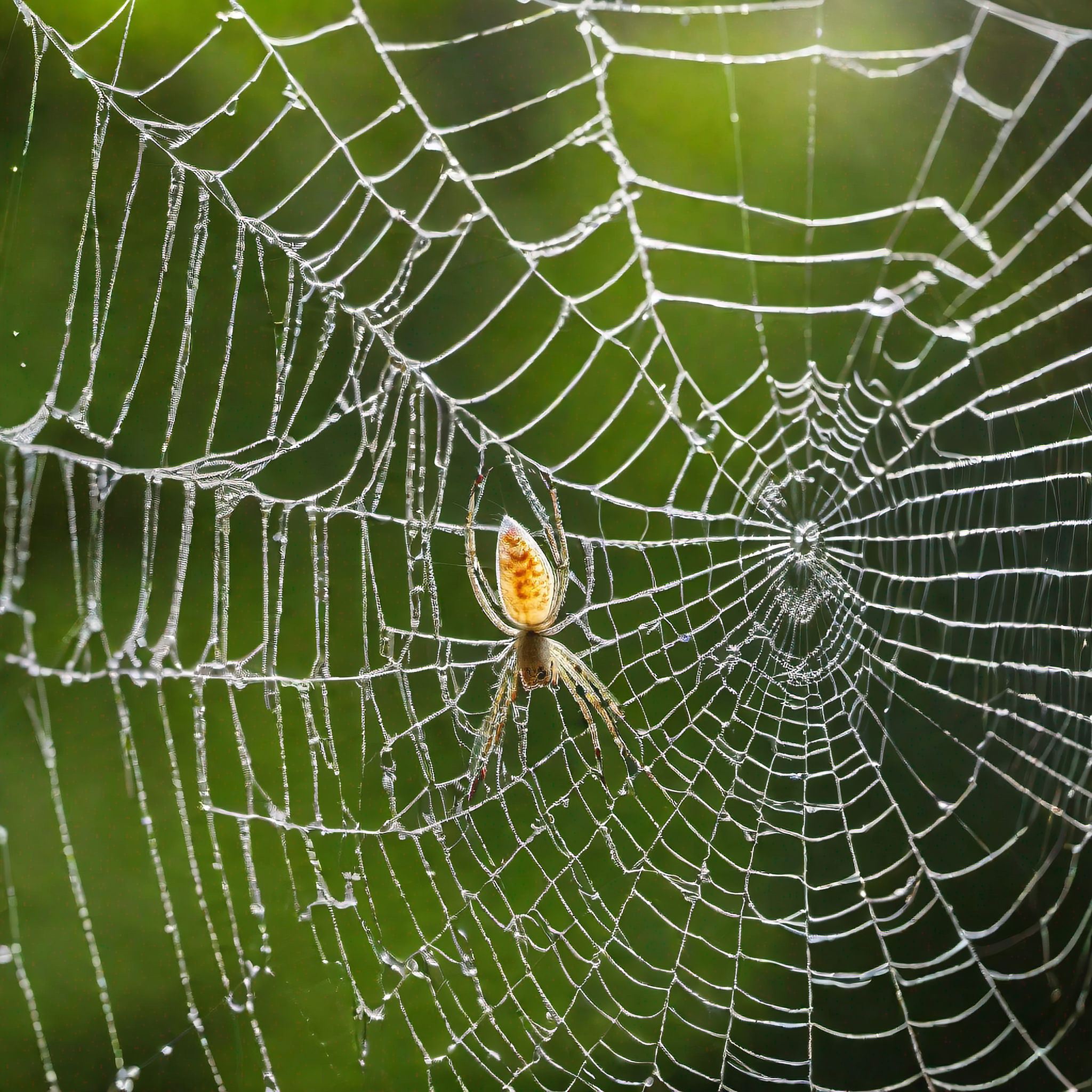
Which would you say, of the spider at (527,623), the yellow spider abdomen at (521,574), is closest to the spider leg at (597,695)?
the spider at (527,623)

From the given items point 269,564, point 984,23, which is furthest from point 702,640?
point 984,23

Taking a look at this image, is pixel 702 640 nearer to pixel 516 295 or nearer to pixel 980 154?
pixel 516 295

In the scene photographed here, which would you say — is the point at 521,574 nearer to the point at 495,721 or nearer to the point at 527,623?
the point at 527,623

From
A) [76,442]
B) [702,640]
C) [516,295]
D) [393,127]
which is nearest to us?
[76,442]

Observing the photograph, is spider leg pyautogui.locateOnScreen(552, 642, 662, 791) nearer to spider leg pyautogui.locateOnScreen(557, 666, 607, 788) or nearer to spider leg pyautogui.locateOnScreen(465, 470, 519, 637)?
spider leg pyautogui.locateOnScreen(557, 666, 607, 788)

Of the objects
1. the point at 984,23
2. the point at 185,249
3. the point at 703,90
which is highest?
the point at 703,90

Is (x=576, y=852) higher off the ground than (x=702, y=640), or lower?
lower
